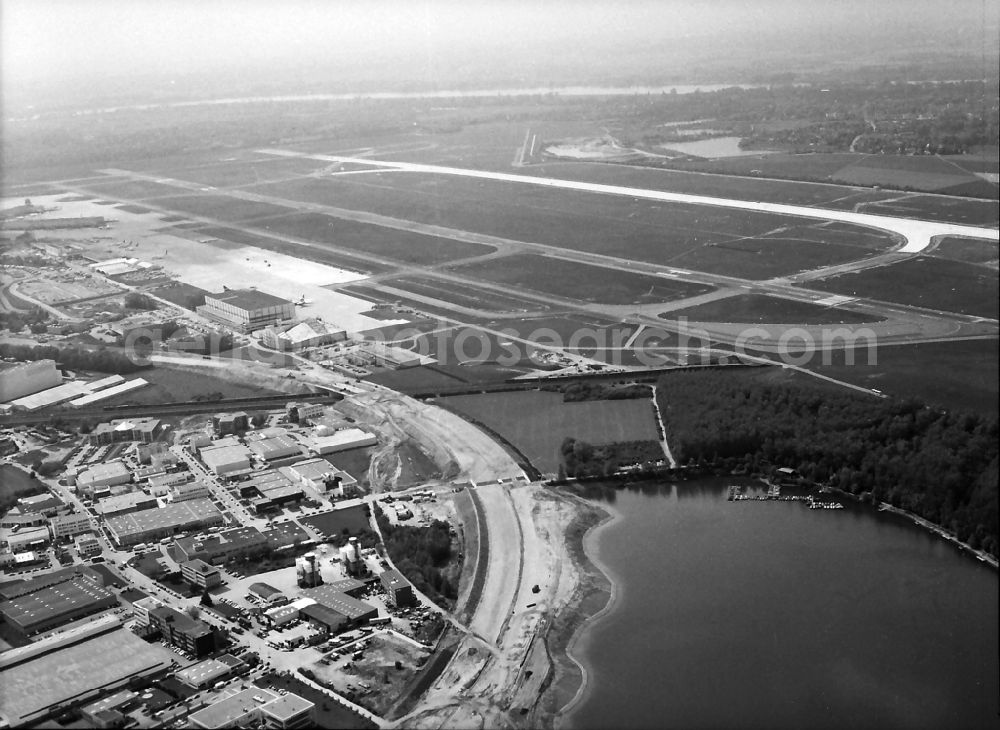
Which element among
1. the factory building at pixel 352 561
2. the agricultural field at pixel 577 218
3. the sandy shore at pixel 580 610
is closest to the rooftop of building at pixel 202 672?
the factory building at pixel 352 561

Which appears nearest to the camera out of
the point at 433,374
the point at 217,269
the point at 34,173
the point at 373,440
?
the point at 373,440

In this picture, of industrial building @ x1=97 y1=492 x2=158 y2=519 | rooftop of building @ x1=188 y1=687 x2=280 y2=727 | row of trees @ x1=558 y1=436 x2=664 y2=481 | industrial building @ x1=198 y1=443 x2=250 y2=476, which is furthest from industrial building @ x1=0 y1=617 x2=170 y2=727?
row of trees @ x1=558 y1=436 x2=664 y2=481

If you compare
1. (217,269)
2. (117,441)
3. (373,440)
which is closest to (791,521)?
(373,440)

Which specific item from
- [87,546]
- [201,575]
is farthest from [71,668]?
[87,546]

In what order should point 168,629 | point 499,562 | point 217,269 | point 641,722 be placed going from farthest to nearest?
1. point 217,269
2. point 499,562
3. point 168,629
4. point 641,722

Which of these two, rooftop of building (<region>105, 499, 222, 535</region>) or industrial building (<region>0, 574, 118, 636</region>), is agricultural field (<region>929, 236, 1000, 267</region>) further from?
industrial building (<region>0, 574, 118, 636</region>)

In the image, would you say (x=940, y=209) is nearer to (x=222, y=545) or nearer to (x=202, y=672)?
(x=222, y=545)

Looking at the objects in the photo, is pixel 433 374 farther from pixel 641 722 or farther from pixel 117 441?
pixel 641 722
